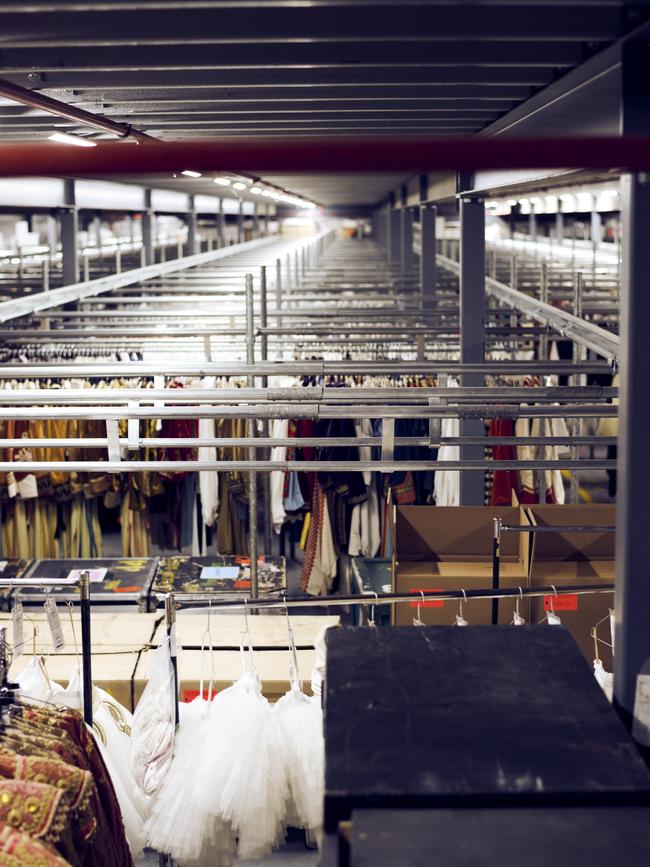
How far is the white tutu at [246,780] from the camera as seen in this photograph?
2.98 meters

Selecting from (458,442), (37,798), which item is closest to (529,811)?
(37,798)

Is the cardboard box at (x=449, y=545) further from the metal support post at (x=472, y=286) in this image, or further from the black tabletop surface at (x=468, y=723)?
the black tabletop surface at (x=468, y=723)

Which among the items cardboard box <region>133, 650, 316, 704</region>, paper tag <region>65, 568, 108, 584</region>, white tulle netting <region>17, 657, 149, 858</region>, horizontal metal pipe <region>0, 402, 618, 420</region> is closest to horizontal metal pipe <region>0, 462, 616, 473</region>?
horizontal metal pipe <region>0, 402, 618, 420</region>

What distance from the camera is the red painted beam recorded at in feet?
5.35

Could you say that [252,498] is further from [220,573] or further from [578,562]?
[578,562]

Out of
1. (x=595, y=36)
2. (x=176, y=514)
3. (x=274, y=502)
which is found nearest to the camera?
(x=595, y=36)

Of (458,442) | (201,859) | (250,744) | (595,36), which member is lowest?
(201,859)

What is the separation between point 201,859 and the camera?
304 centimetres

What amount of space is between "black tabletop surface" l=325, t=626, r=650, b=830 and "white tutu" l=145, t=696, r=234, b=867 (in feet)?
3.53

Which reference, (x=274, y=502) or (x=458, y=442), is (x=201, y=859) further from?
(x=274, y=502)

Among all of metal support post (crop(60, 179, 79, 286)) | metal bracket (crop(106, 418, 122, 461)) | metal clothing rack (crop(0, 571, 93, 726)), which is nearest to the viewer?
metal clothing rack (crop(0, 571, 93, 726))

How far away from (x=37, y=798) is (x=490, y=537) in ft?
10.6

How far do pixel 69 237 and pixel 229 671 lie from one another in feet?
21.9

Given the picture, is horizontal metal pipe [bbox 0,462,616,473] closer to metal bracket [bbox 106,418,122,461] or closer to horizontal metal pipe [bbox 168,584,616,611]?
metal bracket [bbox 106,418,122,461]
